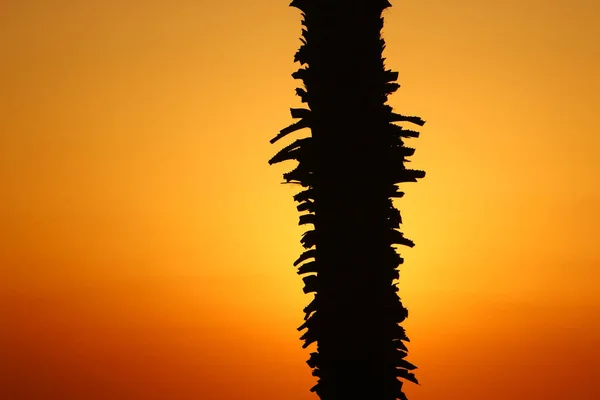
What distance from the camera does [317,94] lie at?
11.5 metres

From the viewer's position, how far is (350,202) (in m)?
11.3

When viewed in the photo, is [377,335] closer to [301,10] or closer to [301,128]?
[301,128]

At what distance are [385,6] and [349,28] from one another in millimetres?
718

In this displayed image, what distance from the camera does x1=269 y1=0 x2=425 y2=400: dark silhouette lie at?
11.2m

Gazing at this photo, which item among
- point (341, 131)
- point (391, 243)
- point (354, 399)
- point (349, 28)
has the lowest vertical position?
point (354, 399)

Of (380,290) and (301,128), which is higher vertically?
(301,128)

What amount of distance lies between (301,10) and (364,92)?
4.65 feet

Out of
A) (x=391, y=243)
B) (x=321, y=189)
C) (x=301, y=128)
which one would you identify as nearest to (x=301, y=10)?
(x=301, y=128)

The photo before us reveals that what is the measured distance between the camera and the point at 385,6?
1181 cm

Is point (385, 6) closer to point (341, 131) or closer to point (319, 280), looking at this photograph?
point (341, 131)

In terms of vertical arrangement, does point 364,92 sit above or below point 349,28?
below

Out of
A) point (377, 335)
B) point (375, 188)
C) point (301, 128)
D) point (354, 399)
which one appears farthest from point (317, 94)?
Result: point (354, 399)

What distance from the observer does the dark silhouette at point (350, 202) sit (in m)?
11.2

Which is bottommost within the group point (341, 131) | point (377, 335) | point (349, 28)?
point (377, 335)
